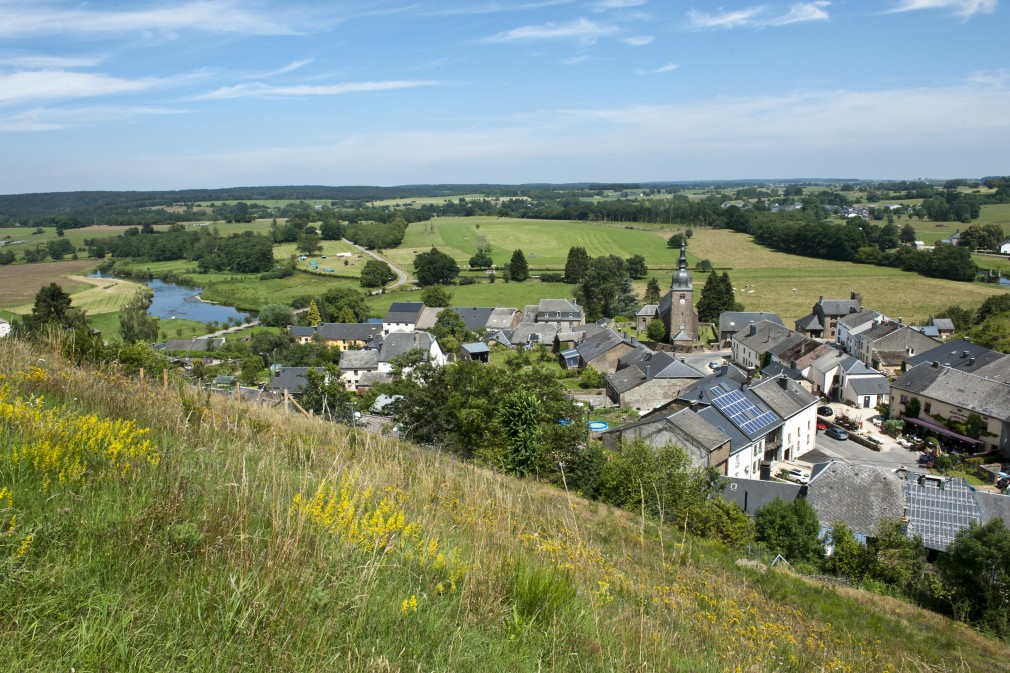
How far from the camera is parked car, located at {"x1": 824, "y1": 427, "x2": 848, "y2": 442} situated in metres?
35.2

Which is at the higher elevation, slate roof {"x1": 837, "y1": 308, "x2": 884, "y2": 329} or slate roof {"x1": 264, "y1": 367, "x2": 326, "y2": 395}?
slate roof {"x1": 837, "y1": 308, "x2": 884, "y2": 329}

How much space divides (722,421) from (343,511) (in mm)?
26778

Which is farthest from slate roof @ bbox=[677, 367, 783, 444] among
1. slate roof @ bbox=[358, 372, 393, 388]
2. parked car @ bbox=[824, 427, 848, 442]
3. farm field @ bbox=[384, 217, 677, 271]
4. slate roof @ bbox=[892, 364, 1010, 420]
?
farm field @ bbox=[384, 217, 677, 271]

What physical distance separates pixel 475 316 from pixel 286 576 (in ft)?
217

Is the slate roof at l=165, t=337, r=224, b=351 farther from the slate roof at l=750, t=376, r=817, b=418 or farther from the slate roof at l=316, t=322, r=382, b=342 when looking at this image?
the slate roof at l=750, t=376, r=817, b=418

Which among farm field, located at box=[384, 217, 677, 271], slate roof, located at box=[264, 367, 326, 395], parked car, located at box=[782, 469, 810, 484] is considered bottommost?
parked car, located at box=[782, 469, 810, 484]

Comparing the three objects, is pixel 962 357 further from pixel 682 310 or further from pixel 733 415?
pixel 682 310

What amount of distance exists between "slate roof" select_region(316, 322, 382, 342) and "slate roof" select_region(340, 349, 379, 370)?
924 centimetres

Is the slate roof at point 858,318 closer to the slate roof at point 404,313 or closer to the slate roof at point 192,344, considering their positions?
the slate roof at point 404,313

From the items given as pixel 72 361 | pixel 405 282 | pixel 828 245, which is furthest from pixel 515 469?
pixel 828 245

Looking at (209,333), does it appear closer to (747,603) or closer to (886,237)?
(747,603)

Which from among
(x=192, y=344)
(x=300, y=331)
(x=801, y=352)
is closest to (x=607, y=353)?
(x=801, y=352)

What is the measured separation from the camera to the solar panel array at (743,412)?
95.1 ft

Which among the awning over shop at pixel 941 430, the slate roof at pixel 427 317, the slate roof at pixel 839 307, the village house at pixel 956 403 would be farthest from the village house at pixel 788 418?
the slate roof at pixel 427 317
